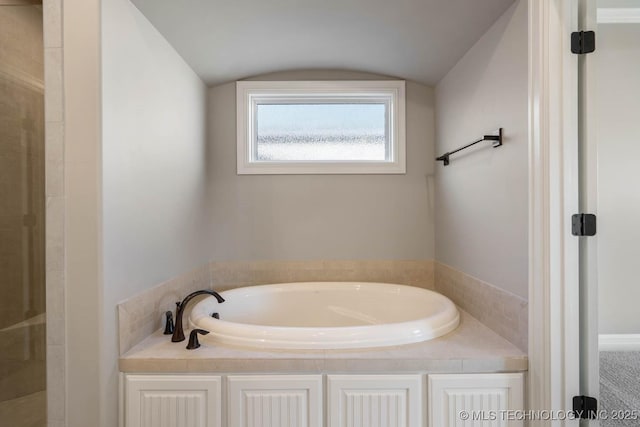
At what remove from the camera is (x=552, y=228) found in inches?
46.1

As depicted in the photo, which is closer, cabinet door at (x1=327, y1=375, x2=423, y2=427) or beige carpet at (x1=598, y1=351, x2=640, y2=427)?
cabinet door at (x1=327, y1=375, x2=423, y2=427)

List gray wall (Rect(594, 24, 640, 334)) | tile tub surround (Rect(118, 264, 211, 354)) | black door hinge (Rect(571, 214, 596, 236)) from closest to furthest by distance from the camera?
black door hinge (Rect(571, 214, 596, 236)) → tile tub surround (Rect(118, 264, 211, 354)) → gray wall (Rect(594, 24, 640, 334))

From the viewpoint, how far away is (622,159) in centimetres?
201

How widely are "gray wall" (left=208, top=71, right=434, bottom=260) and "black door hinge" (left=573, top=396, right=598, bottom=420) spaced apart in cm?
129

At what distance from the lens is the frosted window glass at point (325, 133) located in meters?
2.45

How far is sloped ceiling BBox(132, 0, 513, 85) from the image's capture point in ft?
5.03

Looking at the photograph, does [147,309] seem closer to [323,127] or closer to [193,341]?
[193,341]

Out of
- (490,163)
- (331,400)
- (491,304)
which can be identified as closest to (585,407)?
(491,304)

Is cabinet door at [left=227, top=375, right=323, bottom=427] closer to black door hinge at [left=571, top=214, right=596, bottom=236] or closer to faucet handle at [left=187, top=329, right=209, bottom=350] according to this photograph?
faucet handle at [left=187, top=329, right=209, bottom=350]

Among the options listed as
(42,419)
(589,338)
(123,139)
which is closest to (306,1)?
(123,139)

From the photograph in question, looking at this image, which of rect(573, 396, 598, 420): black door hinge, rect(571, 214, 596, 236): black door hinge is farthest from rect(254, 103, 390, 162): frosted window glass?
rect(573, 396, 598, 420): black door hinge

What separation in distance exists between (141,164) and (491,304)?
1775 millimetres

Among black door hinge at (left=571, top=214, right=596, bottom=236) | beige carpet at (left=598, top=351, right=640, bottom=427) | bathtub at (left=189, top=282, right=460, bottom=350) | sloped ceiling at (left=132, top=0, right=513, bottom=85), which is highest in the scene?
sloped ceiling at (left=132, top=0, right=513, bottom=85)

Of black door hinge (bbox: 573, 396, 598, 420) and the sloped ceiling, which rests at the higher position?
the sloped ceiling
